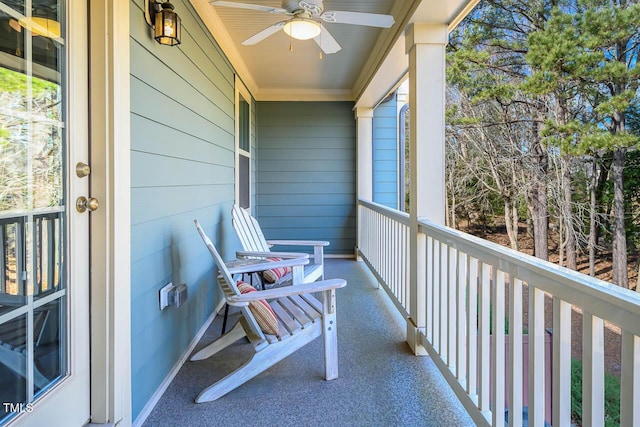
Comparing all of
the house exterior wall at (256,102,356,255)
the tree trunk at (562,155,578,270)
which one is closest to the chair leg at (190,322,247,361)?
the tree trunk at (562,155,578,270)

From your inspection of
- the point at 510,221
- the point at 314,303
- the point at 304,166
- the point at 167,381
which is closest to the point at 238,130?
the point at 304,166

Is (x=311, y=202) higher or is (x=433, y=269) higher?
(x=311, y=202)

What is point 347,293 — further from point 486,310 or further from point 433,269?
point 486,310

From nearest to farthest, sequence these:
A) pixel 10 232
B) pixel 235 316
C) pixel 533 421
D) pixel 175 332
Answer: pixel 10 232
pixel 533 421
pixel 175 332
pixel 235 316

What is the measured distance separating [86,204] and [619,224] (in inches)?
91.1

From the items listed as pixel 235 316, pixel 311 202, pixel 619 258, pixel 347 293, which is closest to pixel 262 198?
pixel 311 202

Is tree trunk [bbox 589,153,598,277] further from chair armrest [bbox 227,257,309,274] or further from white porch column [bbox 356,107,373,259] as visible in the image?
white porch column [bbox 356,107,373,259]

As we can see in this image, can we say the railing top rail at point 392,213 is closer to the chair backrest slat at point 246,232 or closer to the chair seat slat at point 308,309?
the chair seat slat at point 308,309

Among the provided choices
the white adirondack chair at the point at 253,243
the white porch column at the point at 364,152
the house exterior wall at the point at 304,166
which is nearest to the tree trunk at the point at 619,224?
the white adirondack chair at the point at 253,243

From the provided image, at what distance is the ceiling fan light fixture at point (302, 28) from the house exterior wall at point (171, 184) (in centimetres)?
66

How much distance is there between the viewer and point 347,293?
13.0ft

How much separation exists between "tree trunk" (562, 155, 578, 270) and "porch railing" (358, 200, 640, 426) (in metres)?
0.61

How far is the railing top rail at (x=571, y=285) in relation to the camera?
0.86 metres

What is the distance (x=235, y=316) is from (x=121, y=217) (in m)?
1.91
